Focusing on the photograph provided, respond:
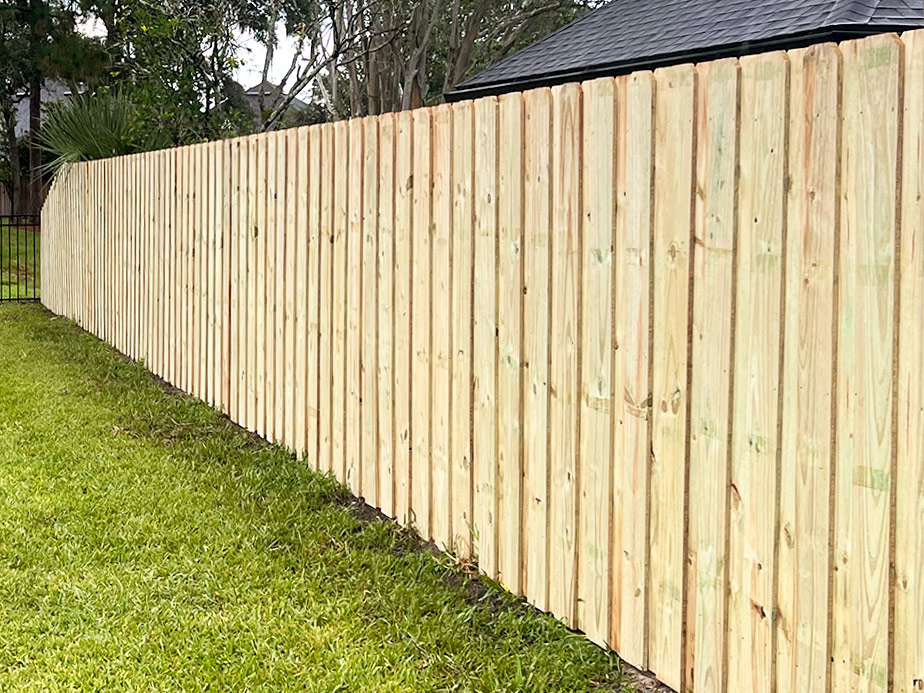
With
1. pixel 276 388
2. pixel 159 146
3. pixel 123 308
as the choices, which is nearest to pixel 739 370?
pixel 276 388

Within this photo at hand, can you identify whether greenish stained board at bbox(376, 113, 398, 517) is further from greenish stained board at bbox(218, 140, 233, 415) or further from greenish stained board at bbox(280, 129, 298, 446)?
greenish stained board at bbox(218, 140, 233, 415)

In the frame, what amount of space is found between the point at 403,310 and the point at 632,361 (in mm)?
1659

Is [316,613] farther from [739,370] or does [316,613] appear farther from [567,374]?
[739,370]

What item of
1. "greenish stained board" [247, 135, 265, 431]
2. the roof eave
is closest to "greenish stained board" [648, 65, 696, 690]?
"greenish stained board" [247, 135, 265, 431]

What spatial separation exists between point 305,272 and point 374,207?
3.18 feet

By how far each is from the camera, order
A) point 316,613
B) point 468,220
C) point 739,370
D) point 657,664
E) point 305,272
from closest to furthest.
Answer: point 739,370 → point 657,664 → point 316,613 → point 468,220 → point 305,272

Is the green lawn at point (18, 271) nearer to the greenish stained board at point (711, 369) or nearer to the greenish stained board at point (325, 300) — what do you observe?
the greenish stained board at point (325, 300)

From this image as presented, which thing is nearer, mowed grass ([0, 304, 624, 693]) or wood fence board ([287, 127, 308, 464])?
mowed grass ([0, 304, 624, 693])

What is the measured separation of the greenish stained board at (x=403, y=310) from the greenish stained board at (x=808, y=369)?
219 centimetres

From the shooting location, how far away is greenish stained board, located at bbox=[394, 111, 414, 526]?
15.5 ft

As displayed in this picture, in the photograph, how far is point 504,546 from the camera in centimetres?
405

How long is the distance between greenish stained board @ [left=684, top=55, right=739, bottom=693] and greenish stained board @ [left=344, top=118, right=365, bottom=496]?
7.84ft

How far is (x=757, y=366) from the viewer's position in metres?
2.88

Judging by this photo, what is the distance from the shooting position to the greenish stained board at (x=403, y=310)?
4738 mm
